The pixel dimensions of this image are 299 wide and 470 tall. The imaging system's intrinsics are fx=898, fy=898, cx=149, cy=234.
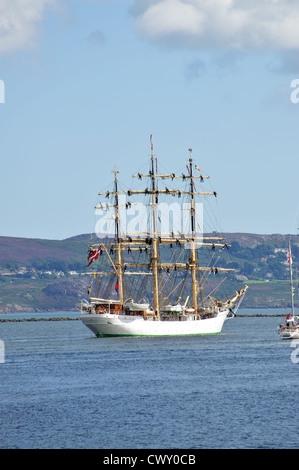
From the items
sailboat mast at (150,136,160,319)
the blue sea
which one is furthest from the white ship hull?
the blue sea

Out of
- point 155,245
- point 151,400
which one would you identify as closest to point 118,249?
point 155,245

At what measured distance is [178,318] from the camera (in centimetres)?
17012

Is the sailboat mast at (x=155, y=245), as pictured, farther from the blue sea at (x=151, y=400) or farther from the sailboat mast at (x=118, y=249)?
the blue sea at (x=151, y=400)

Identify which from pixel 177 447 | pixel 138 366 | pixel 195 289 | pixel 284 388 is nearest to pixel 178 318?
pixel 195 289

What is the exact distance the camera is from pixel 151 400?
3017 inches

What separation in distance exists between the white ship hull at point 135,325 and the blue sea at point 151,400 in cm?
3228

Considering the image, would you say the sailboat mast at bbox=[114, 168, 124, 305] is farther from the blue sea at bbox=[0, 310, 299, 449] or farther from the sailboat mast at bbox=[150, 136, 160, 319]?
the blue sea at bbox=[0, 310, 299, 449]

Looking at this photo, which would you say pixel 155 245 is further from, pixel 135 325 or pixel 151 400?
pixel 151 400

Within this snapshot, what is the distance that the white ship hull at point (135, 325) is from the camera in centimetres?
16012

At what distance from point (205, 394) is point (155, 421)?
46.1 feet

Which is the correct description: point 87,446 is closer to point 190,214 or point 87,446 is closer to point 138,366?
point 138,366

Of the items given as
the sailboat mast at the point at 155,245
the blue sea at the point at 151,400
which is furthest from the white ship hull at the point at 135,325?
the blue sea at the point at 151,400

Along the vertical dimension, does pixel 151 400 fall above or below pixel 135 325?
below

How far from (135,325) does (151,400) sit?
8532 centimetres
